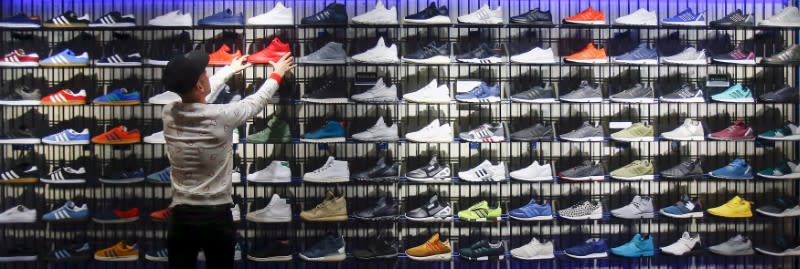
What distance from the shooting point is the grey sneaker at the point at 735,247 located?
678 cm

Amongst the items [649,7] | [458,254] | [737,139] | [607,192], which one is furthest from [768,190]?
[458,254]

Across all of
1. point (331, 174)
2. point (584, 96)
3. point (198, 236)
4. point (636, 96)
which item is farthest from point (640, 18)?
point (198, 236)

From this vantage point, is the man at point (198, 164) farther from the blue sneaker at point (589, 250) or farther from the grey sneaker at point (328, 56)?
the blue sneaker at point (589, 250)

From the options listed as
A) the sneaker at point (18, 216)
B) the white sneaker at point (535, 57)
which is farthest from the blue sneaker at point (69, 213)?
the white sneaker at point (535, 57)

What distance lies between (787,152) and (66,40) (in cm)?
738

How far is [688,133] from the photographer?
6.73 metres

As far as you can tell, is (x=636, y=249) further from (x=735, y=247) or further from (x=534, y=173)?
(x=534, y=173)

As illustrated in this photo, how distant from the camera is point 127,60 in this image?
6672mm

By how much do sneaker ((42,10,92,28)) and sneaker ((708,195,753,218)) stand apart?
6.13 m

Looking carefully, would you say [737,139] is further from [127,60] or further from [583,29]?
[127,60]

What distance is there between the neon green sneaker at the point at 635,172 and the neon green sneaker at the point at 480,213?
1.17m

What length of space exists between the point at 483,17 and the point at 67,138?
4.01 m

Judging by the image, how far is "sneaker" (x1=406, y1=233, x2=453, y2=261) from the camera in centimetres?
661

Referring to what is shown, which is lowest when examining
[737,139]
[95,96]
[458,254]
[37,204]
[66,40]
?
[458,254]
